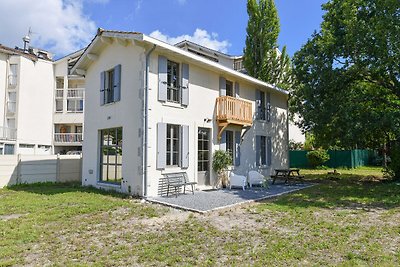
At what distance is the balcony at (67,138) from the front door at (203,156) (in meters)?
23.8

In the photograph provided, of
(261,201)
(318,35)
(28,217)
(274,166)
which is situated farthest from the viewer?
(274,166)

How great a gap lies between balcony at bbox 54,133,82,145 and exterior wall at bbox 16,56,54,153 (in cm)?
70

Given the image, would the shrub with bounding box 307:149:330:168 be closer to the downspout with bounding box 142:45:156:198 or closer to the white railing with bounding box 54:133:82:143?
the downspout with bounding box 142:45:156:198

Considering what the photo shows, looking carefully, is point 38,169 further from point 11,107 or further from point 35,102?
point 35,102

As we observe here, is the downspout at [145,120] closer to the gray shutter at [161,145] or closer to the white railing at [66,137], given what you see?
the gray shutter at [161,145]

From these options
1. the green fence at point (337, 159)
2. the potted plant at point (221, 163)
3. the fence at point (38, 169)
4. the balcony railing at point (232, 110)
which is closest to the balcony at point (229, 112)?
the balcony railing at point (232, 110)

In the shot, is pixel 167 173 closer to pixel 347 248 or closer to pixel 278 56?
pixel 347 248

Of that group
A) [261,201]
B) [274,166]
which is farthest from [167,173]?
[274,166]

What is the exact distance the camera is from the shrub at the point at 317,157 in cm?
2312

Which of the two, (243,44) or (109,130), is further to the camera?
(243,44)

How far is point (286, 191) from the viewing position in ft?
38.0

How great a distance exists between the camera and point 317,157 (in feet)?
76.0

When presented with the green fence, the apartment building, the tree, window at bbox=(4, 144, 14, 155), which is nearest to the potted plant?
the tree

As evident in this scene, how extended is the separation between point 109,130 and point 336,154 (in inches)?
762
